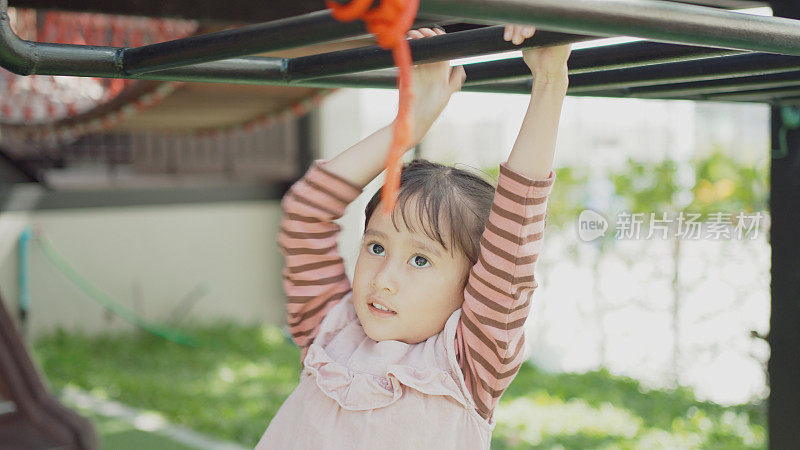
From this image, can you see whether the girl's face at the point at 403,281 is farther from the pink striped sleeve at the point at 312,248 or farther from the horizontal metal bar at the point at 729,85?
the horizontal metal bar at the point at 729,85

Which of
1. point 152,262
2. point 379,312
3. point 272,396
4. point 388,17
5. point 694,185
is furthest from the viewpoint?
point 152,262

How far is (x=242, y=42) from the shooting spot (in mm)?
628

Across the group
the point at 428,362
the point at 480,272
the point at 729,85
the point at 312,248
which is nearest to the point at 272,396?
the point at 312,248

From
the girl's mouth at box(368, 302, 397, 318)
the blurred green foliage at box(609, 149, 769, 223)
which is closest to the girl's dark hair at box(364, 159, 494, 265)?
the girl's mouth at box(368, 302, 397, 318)

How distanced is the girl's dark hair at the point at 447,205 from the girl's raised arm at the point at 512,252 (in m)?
0.06

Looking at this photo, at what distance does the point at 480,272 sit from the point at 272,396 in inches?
146

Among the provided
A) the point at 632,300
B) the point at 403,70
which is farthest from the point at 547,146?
the point at 632,300

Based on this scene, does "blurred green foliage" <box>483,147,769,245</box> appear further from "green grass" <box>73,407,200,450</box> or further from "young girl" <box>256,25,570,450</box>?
"young girl" <box>256,25,570,450</box>

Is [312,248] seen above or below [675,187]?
below

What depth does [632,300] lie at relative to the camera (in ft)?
15.6

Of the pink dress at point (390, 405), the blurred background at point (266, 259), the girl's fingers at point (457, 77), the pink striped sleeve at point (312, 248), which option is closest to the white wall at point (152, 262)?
the blurred background at point (266, 259)

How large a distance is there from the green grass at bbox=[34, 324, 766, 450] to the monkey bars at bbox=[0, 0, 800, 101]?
2.91m

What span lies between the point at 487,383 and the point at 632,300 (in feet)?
12.7

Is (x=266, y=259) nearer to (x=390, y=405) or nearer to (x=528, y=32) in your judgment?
(x=390, y=405)
